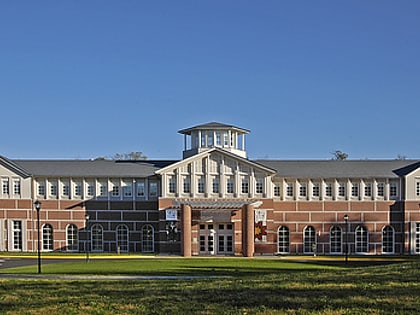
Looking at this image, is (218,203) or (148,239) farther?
(148,239)

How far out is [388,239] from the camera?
44.8m

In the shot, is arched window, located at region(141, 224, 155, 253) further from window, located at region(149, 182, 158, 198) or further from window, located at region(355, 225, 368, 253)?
window, located at region(355, 225, 368, 253)

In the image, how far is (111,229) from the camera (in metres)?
45.3

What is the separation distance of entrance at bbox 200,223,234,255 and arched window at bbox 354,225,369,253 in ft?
34.0

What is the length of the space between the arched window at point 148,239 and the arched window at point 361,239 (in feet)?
54.0

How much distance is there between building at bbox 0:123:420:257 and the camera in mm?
43156

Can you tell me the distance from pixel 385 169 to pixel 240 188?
40.6 ft

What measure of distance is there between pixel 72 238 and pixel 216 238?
1207cm

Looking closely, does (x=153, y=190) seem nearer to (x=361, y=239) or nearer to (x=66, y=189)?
(x=66, y=189)

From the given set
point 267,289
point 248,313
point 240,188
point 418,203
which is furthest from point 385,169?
→ point 248,313

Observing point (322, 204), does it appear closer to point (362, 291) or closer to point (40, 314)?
point (362, 291)

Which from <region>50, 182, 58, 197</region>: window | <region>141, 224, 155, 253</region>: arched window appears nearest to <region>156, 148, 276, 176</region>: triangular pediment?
<region>141, 224, 155, 253</region>: arched window

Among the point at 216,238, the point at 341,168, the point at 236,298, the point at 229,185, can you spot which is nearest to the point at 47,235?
the point at 216,238

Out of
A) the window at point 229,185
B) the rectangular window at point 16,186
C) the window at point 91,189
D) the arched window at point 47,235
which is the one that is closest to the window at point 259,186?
the window at point 229,185
